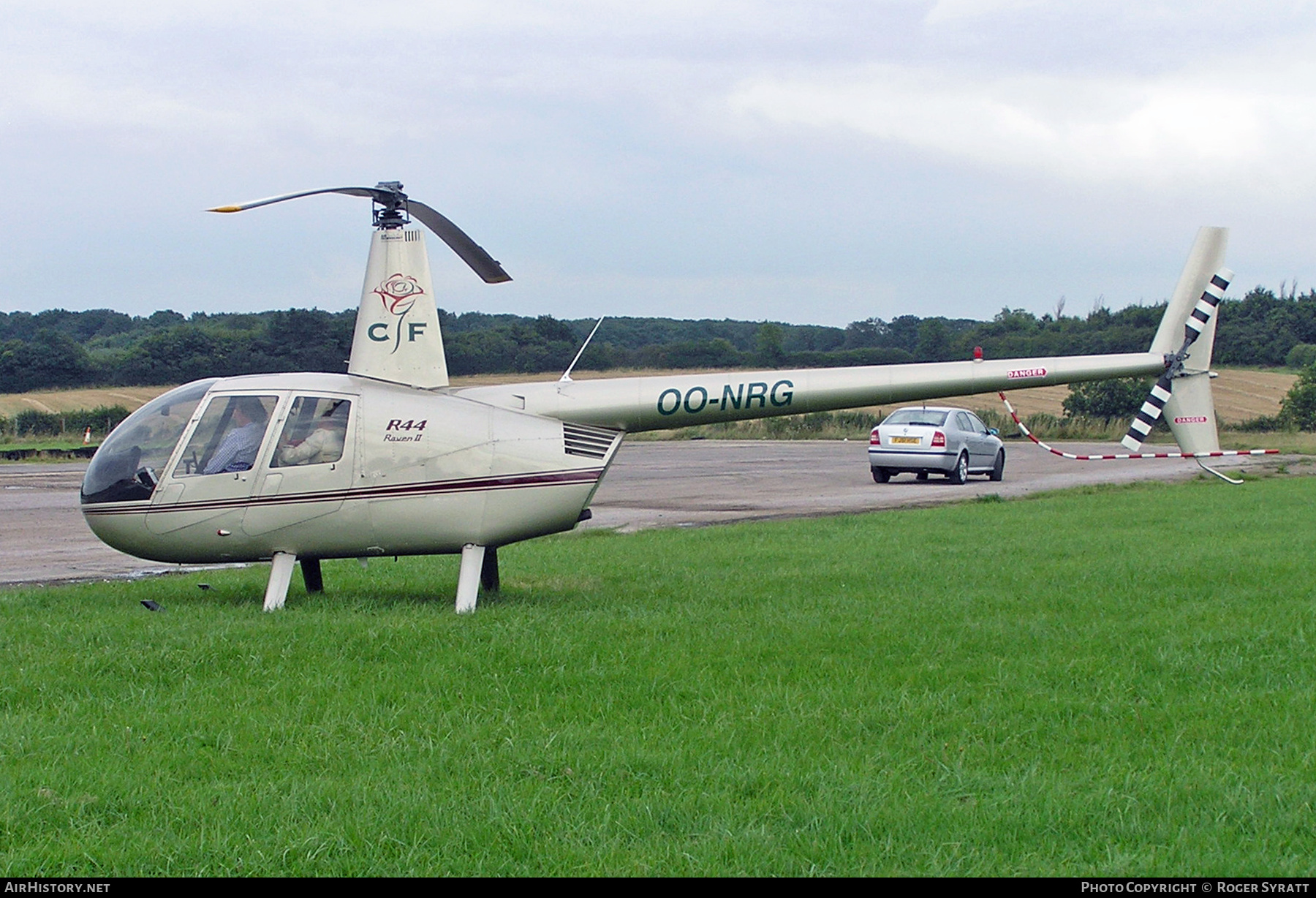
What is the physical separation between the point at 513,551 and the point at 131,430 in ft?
15.6

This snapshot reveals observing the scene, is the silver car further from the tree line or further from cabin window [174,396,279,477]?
cabin window [174,396,279,477]

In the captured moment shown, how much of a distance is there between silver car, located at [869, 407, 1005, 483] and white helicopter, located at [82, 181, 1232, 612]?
1430cm

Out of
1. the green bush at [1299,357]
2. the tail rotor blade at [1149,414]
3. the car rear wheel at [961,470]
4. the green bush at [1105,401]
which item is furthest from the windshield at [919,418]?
the green bush at [1299,357]

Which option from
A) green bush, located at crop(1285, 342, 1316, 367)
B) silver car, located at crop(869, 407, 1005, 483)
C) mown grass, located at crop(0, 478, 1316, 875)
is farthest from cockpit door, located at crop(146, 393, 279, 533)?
green bush, located at crop(1285, 342, 1316, 367)

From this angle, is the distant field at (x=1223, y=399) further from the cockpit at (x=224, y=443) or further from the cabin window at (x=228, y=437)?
the cabin window at (x=228, y=437)

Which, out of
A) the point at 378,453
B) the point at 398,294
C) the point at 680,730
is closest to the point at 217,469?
the point at 378,453

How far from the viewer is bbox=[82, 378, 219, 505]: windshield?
30.3 feet

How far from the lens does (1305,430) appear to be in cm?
4191

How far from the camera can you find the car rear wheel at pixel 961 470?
77.3 ft

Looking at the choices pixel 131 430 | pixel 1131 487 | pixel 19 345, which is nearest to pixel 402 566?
pixel 131 430

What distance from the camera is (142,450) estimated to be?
30.5 ft

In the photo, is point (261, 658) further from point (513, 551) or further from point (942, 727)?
point (513, 551)

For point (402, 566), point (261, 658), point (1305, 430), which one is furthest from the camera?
point (1305, 430)

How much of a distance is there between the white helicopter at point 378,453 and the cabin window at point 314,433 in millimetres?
12
